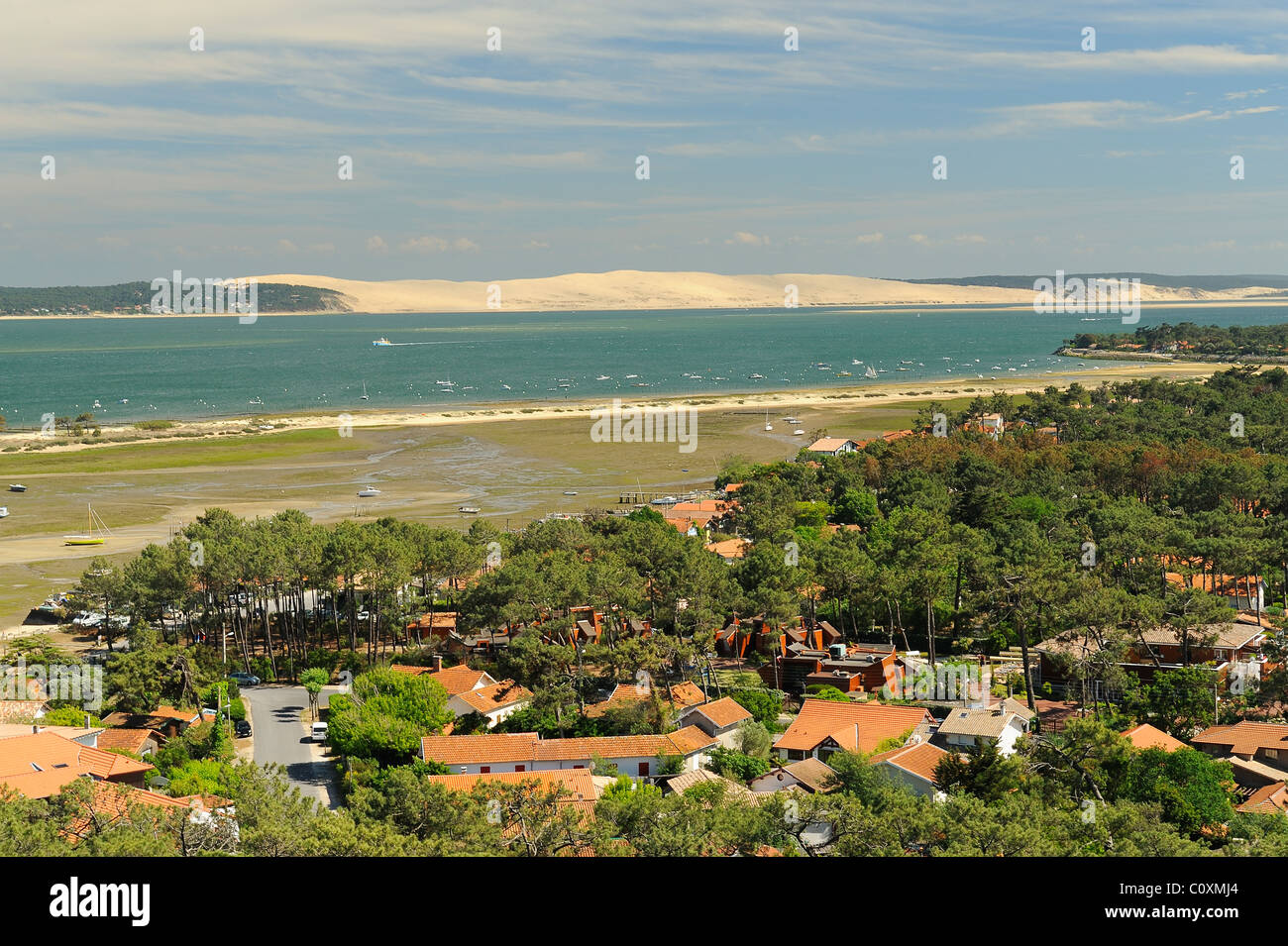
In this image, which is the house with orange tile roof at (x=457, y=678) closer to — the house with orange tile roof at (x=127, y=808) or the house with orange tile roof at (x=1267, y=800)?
the house with orange tile roof at (x=127, y=808)

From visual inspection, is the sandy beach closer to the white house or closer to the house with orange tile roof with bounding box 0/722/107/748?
the house with orange tile roof with bounding box 0/722/107/748

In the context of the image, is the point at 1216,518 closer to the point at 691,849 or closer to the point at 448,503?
the point at 691,849

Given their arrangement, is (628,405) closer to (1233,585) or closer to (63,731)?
(1233,585)

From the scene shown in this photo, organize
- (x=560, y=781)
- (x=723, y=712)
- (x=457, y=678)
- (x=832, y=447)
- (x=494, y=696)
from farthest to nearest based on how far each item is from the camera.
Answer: (x=832, y=447), (x=457, y=678), (x=494, y=696), (x=723, y=712), (x=560, y=781)

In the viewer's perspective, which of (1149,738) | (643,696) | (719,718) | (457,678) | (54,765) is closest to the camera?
(54,765)

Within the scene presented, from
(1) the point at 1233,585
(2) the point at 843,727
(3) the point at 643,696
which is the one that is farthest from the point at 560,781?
(1) the point at 1233,585

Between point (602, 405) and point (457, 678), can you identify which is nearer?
point (457, 678)
